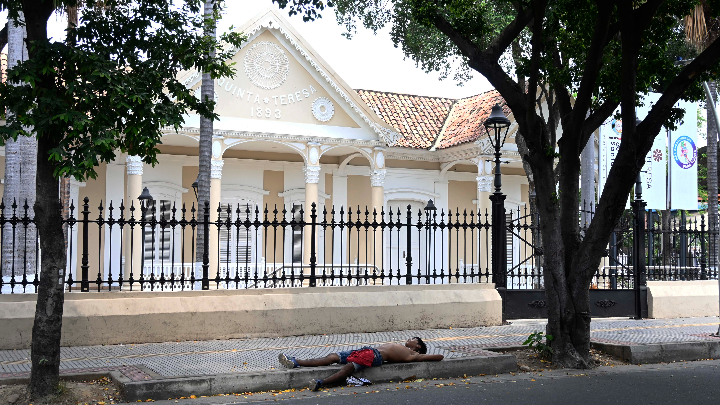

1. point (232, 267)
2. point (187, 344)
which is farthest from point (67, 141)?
point (232, 267)

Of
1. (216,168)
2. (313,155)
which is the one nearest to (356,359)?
(216,168)

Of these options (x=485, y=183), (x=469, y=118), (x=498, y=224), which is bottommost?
(x=498, y=224)

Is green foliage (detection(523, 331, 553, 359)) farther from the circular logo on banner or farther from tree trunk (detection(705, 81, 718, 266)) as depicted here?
tree trunk (detection(705, 81, 718, 266))

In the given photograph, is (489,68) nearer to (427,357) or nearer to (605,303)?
(427,357)

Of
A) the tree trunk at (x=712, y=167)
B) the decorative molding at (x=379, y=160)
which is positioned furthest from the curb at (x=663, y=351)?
the decorative molding at (x=379, y=160)

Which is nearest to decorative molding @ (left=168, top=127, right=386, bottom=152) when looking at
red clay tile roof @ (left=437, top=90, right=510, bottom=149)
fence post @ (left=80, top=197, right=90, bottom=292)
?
red clay tile roof @ (left=437, top=90, right=510, bottom=149)

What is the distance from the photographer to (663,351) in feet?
32.3

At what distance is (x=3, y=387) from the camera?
7.01 meters

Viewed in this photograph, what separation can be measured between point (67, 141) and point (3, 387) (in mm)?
2509

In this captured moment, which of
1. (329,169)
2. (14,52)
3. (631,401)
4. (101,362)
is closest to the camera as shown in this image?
(631,401)

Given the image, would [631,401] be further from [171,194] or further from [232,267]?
[171,194]

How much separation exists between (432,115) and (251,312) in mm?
15117

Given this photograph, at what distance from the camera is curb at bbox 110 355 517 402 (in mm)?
7020

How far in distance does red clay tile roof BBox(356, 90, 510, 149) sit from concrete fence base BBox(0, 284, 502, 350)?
31.5 feet
